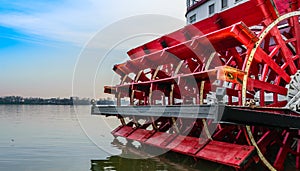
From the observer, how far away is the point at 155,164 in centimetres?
536

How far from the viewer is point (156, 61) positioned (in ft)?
20.8

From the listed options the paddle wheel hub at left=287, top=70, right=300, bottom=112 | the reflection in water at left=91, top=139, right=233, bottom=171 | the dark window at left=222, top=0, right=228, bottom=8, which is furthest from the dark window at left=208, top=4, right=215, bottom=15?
the paddle wheel hub at left=287, top=70, right=300, bottom=112

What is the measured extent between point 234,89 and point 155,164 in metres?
1.54

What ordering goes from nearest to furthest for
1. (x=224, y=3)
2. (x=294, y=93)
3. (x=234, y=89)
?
1. (x=294, y=93)
2. (x=234, y=89)
3. (x=224, y=3)

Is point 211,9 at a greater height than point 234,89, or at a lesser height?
greater

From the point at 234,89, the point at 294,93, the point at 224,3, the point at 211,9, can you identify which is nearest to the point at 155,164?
the point at 234,89

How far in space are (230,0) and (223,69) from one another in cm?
692

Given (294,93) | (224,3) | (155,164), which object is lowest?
(155,164)

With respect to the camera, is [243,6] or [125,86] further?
[125,86]

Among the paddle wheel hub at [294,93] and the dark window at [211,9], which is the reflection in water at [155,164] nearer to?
the paddle wheel hub at [294,93]

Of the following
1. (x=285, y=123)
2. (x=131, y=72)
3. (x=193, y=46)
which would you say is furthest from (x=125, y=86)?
(x=285, y=123)

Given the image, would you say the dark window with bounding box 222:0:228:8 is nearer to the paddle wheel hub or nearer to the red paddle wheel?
the red paddle wheel

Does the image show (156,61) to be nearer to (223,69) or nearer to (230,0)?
(223,69)

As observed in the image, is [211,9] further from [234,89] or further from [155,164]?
[155,164]
